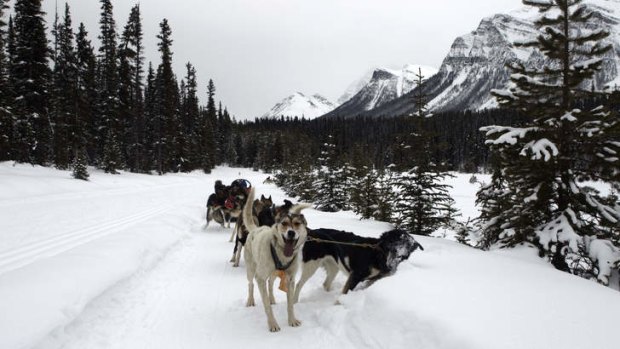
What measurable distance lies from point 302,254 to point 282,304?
38.5 inches

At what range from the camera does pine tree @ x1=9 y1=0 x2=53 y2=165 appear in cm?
2609

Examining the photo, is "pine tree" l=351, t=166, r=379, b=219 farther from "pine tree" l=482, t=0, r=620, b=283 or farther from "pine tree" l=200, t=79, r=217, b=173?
"pine tree" l=200, t=79, r=217, b=173

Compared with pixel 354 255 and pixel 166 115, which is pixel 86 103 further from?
pixel 354 255

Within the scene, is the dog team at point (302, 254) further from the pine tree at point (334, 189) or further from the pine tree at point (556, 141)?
the pine tree at point (334, 189)

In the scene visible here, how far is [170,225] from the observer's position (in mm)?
12188

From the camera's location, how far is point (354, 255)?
5719mm

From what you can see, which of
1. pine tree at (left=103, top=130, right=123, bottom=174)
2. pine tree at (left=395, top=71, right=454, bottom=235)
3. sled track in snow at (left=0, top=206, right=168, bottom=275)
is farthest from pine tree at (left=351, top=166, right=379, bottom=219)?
pine tree at (left=103, top=130, right=123, bottom=174)

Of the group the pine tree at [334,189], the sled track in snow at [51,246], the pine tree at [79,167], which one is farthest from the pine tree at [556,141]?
the pine tree at [79,167]

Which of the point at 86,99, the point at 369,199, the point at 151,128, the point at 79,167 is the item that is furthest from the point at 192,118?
the point at 369,199

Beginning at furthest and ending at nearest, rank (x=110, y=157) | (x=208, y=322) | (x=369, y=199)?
(x=110, y=157)
(x=369, y=199)
(x=208, y=322)

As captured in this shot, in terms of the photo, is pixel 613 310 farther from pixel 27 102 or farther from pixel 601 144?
pixel 27 102

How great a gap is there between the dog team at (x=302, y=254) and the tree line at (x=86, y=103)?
2424cm

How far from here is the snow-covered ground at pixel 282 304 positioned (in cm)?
364

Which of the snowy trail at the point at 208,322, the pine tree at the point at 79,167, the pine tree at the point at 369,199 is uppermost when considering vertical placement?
the pine tree at the point at 79,167
